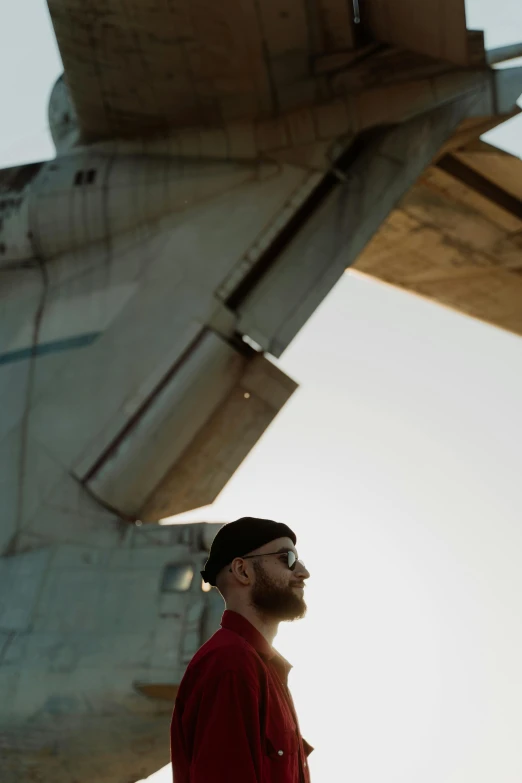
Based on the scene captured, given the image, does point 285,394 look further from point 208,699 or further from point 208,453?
point 208,699

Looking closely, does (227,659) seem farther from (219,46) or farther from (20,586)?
(219,46)

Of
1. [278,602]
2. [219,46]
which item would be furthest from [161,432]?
[278,602]

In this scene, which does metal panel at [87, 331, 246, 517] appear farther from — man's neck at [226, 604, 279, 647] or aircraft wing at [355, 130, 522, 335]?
man's neck at [226, 604, 279, 647]

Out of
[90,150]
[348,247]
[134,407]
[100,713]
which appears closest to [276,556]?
[100,713]

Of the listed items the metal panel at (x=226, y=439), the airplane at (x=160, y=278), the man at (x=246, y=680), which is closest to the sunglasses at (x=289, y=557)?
the man at (x=246, y=680)

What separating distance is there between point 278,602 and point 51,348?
7.55 metres

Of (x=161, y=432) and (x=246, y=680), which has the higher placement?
(x=246, y=680)

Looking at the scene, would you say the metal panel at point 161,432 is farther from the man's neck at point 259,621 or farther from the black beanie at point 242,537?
the man's neck at point 259,621

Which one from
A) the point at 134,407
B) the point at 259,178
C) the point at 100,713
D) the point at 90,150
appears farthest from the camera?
the point at 90,150

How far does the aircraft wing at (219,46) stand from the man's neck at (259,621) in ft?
23.8

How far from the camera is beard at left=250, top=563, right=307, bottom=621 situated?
354 cm

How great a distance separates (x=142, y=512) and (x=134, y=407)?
1031 millimetres

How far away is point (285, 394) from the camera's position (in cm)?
1045

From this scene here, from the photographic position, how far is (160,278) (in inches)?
415
